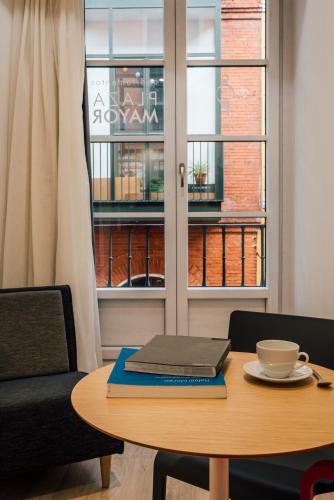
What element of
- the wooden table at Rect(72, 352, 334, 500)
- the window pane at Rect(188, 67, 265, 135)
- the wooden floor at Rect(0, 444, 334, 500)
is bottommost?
the wooden floor at Rect(0, 444, 334, 500)

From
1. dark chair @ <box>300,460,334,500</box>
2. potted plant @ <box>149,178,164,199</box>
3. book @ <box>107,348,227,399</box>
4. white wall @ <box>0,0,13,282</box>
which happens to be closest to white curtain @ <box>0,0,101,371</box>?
white wall @ <box>0,0,13,282</box>

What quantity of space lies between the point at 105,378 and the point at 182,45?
1.97m

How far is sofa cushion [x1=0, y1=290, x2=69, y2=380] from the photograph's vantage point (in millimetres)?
2047

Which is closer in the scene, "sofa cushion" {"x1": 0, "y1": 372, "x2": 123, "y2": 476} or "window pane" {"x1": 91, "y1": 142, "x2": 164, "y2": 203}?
"sofa cushion" {"x1": 0, "y1": 372, "x2": 123, "y2": 476}

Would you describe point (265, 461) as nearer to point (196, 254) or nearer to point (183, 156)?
point (196, 254)

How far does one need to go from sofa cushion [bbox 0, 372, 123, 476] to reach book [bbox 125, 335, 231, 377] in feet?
2.73

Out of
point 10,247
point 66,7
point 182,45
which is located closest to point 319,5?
point 182,45

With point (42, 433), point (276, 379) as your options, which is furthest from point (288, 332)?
point (42, 433)

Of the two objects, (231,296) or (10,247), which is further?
(231,296)

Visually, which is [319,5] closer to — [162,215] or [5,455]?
[162,215]

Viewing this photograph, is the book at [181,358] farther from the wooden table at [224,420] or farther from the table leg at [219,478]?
the table leg at [219,478]

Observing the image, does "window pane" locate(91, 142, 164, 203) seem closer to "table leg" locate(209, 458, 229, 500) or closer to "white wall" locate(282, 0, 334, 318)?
"white wall" locate(282, 0, 334, 318)

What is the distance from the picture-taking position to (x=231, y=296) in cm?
255

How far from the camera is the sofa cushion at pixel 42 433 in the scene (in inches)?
67.7
